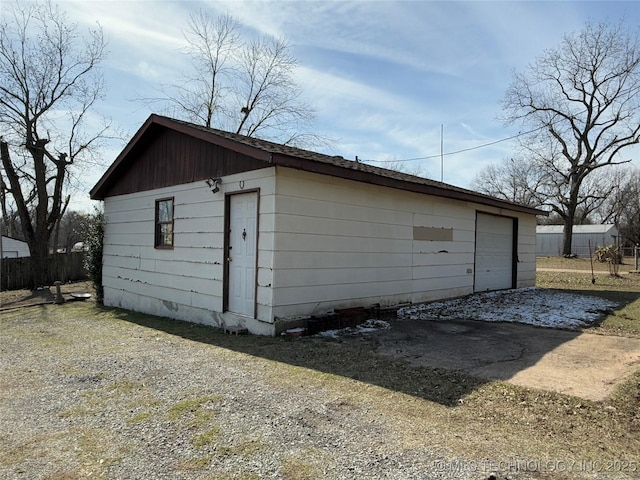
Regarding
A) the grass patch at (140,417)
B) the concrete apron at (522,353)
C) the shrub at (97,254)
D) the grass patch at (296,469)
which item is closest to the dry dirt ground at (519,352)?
the concrete apron at (522,353)

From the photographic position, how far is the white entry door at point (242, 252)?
6.91m

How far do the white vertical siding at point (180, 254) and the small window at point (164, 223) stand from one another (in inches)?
6.1

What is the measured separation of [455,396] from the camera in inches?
156

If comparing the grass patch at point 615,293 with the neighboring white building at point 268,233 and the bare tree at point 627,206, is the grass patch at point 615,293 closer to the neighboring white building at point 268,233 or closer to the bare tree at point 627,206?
the neighboring white building at point 268,233

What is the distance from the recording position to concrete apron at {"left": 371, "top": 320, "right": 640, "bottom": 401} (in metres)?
4.42

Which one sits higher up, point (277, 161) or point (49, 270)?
point (277, 161)

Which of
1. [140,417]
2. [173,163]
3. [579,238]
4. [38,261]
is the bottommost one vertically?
[140,417]

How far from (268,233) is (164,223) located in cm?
378

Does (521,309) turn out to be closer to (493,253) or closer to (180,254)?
(493,253)

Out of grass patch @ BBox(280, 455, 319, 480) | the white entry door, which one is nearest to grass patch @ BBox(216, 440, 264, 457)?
grass patch @ BBox(280, 455, 319, 480)

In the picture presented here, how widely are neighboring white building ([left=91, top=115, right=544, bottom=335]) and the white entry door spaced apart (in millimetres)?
18

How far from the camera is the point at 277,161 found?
611cm

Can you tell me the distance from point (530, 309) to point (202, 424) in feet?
25.5

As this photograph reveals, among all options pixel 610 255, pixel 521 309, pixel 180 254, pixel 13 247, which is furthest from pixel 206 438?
pixel 13 247
